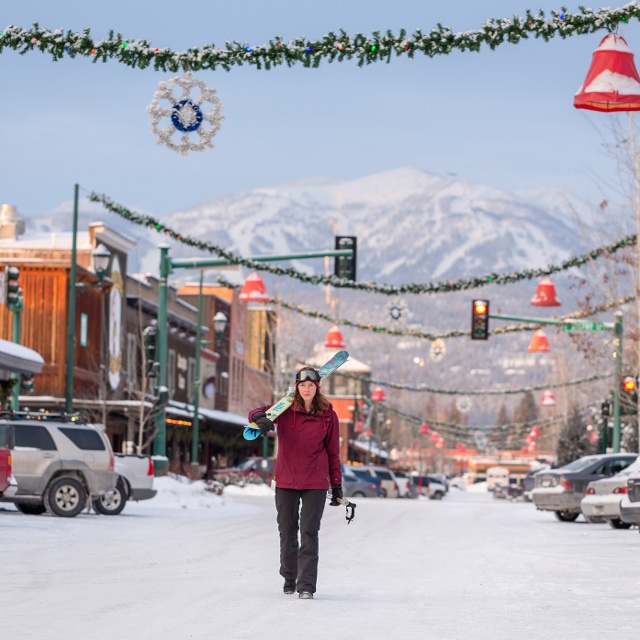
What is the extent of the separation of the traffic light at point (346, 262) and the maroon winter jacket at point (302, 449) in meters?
19.1

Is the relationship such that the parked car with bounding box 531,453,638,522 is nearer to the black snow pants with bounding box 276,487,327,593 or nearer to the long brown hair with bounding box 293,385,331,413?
the black snow pants with bounding box 276,487,327,593

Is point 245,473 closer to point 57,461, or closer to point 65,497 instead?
point 65,497

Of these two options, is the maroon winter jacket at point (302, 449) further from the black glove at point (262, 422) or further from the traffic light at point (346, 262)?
the traffic light at point (346, 262)

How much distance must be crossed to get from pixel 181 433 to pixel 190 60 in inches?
2199

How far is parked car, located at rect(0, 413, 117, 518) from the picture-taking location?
27.3m

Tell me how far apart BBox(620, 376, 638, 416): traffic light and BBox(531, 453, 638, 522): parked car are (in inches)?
324

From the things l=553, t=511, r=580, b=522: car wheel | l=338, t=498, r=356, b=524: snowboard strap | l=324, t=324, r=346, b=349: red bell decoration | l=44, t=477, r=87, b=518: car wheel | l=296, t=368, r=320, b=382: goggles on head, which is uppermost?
l=324, t=324, r=346, b=349: red bell decoration

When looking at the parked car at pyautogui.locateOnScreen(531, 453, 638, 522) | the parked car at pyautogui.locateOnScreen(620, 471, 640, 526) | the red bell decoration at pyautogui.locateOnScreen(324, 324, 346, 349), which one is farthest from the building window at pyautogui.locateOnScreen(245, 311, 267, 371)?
the parked car at pyautogui.locateOnScreen(620, 471, 640, 526)

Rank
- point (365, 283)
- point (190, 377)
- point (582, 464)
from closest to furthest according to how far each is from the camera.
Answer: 1. point (582, 464)
2. point (365, 283)
3. point (190, 377)

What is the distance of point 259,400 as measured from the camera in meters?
95.8

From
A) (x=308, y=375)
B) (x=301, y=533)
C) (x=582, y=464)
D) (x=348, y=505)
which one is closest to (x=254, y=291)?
(x=582, y=464)

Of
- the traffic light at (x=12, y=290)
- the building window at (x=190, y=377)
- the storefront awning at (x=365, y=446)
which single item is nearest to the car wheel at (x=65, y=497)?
the traffic light at (x=12, y=290)

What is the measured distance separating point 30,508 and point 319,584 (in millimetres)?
15101

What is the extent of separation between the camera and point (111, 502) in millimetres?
30531
